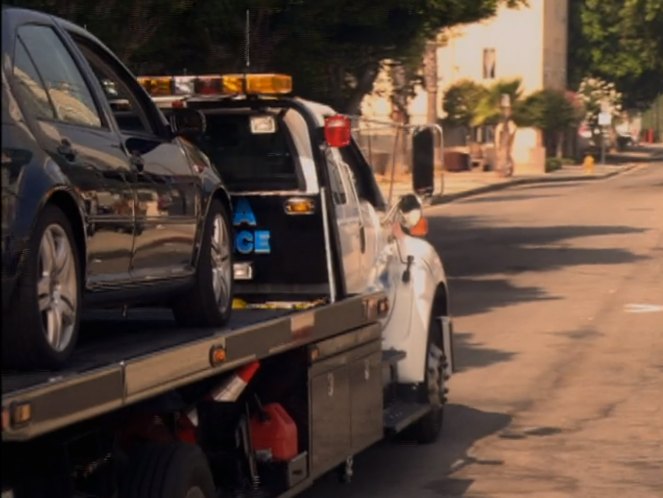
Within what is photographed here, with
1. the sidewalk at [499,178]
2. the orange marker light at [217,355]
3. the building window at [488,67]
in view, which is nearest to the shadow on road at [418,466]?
the orange marker light at [217,355]

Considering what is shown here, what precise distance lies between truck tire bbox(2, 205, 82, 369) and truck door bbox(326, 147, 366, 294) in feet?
12.3

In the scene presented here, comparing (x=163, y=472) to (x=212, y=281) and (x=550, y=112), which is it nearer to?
(x=212, y=281)

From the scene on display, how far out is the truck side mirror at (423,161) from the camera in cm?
1097

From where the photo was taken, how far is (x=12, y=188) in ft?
19.0

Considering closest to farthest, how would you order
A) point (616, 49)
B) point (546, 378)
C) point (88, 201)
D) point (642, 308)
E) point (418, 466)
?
1. point (88, 201)
2. point (418, 466)
3. point (546, 378)
4. point (642, 308)
5. point (616, 49)

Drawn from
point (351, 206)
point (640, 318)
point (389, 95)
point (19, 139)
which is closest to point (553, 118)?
point (389, 95)

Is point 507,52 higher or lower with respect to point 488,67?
higher

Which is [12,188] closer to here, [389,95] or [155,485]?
[155,485]

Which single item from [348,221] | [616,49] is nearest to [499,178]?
[616,49]

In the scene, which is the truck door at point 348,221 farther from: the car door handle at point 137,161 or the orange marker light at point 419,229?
the car door handle at point 137,161

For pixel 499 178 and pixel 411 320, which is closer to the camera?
pixel 411 320

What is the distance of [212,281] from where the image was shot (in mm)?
8242

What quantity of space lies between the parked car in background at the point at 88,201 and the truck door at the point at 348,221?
1.61 meters

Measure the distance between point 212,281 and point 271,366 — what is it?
529mm
